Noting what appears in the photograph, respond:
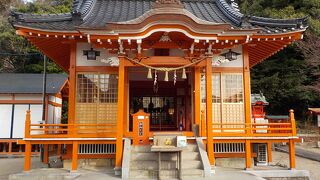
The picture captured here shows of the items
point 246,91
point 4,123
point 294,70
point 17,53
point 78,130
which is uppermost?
point 17,53

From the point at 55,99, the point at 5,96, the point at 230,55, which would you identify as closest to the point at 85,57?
the point at 230,55

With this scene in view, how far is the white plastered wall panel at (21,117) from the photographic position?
63.7 ft

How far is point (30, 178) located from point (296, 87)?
27.9m

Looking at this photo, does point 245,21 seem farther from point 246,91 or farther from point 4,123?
point 4,123

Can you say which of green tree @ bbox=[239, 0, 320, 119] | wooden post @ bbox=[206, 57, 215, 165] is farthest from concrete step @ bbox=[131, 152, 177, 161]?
green tree @ bbox=[239, 0, 320, 119]

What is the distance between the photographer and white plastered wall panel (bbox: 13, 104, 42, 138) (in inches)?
764

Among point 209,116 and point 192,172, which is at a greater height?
point 209,116

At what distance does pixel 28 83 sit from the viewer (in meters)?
21.0

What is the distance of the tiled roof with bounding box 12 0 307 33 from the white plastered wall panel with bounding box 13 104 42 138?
8.30m

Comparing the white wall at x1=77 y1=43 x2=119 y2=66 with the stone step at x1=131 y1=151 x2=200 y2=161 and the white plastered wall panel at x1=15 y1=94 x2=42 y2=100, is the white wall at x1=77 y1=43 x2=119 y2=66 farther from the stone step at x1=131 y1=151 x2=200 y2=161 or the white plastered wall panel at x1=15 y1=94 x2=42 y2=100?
the white plastered wall panel at x1=15 y1=94 x2=42 y2=100

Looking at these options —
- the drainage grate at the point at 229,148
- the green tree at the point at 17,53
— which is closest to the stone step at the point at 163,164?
the drainage grate at the point at 229,148

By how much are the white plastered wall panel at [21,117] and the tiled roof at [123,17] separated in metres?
8.30

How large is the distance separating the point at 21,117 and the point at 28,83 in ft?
8.46

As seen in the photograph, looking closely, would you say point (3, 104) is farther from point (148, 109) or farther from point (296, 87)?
point (296, 87)
